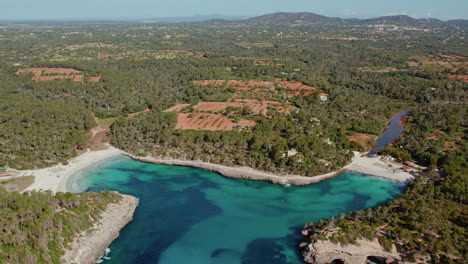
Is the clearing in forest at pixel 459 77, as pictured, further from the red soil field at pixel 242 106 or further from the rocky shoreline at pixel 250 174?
the rocky shoreline at pixel 250 174

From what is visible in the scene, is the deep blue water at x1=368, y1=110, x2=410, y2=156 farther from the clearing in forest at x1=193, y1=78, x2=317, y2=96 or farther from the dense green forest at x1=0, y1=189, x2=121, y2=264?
the dense green forest at x1=0, y1=189, x2=121, y2=264

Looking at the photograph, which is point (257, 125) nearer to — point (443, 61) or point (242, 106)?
point (242, 106)

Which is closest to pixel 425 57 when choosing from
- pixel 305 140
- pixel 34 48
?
pixel 305 140

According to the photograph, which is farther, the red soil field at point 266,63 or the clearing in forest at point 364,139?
the red soil field at point 266,63

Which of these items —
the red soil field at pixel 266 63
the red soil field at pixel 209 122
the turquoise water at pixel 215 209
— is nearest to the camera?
the turquoise water at pixel 215 209

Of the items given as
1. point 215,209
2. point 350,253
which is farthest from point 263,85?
point 350,253

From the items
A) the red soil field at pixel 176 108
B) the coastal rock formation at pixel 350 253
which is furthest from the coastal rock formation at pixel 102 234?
the red soil field at pixel 176 108
